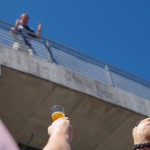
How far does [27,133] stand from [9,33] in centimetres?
186

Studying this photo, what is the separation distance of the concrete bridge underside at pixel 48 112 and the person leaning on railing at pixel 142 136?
18.7 feet

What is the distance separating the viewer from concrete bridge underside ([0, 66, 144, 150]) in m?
7.82

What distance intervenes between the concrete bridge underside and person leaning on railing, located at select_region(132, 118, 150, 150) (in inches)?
225

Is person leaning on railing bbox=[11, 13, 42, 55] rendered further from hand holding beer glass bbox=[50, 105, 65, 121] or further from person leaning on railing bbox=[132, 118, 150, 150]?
person leaning on railing bbox=[132, 118, 150, 150]

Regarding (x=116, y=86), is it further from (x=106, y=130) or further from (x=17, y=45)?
(x=17, y=45)

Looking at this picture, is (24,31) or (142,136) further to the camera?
(24,31)

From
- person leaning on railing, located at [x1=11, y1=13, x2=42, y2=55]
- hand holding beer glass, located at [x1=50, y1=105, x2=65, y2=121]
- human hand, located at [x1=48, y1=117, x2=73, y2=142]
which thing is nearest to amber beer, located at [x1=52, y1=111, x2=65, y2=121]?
hand holding beer glass, located at [x1=50, y1=105, x2=65, y2=121]

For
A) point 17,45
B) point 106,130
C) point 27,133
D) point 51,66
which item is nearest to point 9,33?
point 17,45

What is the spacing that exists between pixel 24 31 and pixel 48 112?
6.12 feet

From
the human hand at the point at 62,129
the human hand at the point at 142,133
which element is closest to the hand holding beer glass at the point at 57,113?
the human hand at the point at 142,133

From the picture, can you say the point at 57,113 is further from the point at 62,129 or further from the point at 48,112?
the point at 48,112

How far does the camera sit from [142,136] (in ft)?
6.31

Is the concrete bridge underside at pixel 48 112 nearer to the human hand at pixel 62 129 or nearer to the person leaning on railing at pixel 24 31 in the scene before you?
the person leaning on railing at pixel 24 31

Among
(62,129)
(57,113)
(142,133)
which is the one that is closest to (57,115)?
(57,113)
